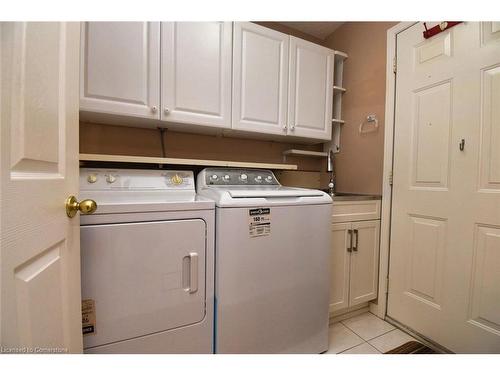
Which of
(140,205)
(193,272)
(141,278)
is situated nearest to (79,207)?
(140,205)

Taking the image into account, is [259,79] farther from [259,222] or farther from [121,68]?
[259,222]

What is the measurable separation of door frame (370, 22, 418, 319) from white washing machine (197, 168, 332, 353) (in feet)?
2.23

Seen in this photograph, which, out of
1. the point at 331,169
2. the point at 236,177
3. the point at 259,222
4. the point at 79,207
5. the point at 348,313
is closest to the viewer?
the point at 79,207

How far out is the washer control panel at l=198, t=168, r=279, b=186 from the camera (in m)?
1.51

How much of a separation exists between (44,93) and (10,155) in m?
0.21

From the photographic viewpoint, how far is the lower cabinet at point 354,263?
1.61 meters

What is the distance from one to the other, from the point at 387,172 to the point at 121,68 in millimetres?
1951

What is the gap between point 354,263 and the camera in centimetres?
167

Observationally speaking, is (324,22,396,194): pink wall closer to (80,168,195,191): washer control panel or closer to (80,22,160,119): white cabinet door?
(80,168,195,191): washer control panel

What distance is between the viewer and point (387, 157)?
171cm

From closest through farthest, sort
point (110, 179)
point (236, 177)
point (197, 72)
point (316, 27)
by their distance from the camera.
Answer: point (110, 179) < point (197, 72) < point (236, 177) < point (316, 27)

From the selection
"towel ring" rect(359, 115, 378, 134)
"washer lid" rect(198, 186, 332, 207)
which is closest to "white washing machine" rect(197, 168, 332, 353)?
"washer lid" rect(198, 186, 332, 207)

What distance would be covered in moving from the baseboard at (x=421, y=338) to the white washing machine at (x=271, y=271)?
67 cm

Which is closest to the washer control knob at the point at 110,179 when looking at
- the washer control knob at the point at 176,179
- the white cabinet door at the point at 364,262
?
the washer control knob at the point at 176,179
